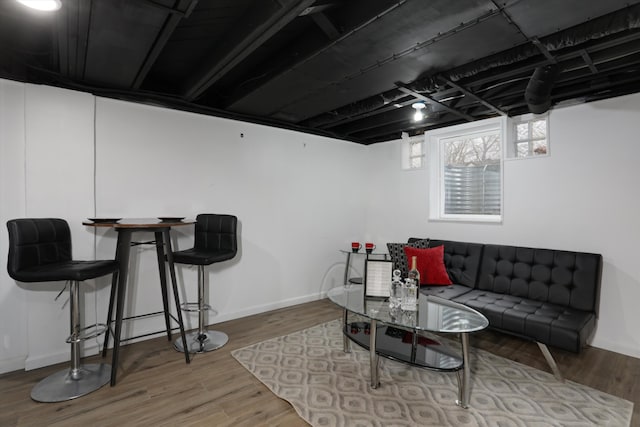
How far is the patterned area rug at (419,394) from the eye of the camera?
6.16 feet

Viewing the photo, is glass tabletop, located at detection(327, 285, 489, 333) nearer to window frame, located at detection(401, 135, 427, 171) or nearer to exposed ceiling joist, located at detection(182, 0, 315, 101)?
exposed ceiling joist, located at detection(182, 0, 315, 101)

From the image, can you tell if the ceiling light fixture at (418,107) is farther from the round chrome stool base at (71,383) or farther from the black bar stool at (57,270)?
the round chrome stool base at (71,383)

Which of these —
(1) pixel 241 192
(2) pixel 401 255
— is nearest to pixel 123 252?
(1) pixel 241 192

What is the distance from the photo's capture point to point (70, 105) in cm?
258

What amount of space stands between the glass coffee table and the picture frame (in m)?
0.06

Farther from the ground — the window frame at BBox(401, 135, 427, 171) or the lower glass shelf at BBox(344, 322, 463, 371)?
the window frame at BBox(401, 135, 427, 171)

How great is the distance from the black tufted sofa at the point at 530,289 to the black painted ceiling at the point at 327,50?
1519 millimetres

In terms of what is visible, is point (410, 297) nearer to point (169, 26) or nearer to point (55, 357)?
point (169, 26)

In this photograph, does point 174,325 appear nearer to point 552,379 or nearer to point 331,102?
point 331,102

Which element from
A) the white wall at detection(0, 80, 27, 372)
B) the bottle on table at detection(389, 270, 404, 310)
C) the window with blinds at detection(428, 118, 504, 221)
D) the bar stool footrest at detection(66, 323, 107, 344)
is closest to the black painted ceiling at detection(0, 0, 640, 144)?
the white wall at detection(0, 80, 27, 372)

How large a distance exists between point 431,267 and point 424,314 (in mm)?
1229

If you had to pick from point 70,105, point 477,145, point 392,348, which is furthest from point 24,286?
point 477,145

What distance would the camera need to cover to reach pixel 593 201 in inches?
115

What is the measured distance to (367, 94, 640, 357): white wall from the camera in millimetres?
2725
